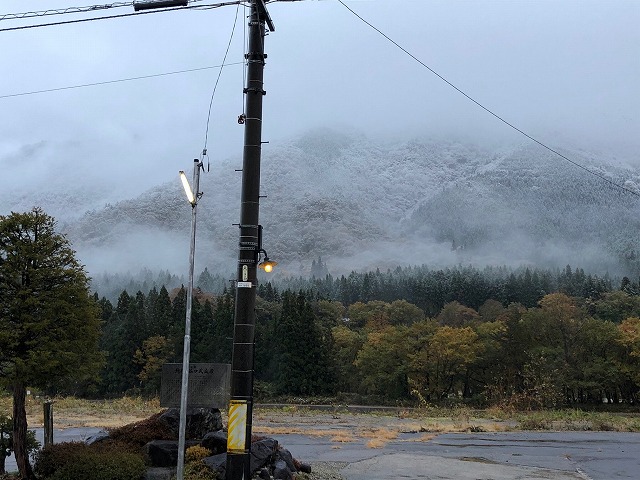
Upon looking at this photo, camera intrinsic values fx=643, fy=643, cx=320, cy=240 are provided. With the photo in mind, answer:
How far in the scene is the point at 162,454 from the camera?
17.2m

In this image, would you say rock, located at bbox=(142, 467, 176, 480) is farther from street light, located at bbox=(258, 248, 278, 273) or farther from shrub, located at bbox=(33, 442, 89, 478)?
street light, located at bbox=(258, 248, 278, 273)

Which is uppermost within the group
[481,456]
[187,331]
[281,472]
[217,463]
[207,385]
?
[187,331]

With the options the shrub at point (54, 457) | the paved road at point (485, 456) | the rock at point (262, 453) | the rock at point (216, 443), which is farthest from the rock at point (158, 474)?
the paved road at point (485, 456)

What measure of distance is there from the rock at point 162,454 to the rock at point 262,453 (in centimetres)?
217

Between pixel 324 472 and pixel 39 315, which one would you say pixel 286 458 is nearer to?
pixel 324 472

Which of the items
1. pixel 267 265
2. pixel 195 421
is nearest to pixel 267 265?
pixel 267 265

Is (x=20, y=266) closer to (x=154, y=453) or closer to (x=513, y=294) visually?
(x=154, y=453)

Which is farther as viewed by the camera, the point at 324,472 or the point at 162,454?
the point at 324,472

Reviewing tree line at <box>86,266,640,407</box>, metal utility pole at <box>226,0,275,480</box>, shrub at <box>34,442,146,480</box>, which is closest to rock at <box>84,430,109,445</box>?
shrub at <box>34,442,146,480</box>

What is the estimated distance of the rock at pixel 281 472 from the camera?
16.5 meters

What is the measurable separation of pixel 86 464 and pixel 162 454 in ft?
8.19

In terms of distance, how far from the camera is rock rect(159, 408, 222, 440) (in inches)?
744

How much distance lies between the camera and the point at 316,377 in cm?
8756

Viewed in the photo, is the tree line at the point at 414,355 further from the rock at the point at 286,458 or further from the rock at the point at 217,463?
the rock at the point at 217,463
